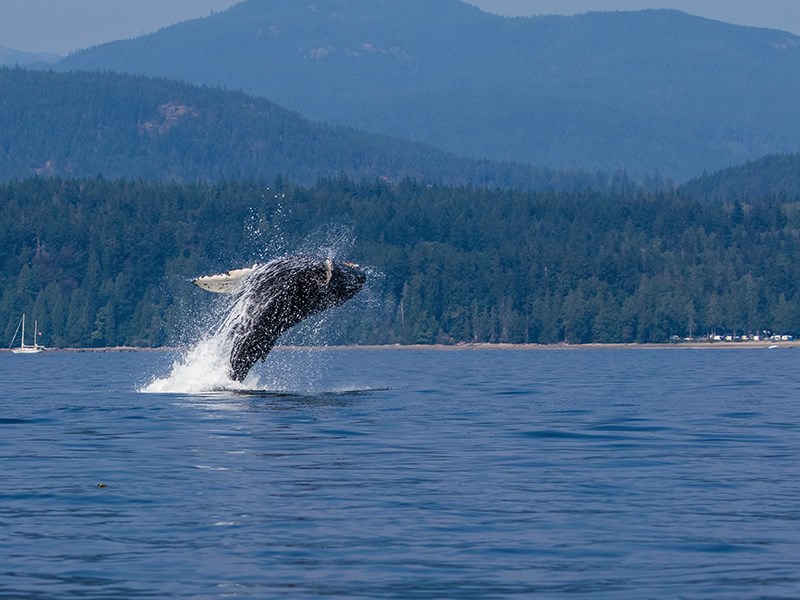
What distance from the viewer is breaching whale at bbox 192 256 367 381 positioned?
3791cm

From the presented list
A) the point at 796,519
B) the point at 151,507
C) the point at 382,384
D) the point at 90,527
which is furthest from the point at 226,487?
the point at 382,384

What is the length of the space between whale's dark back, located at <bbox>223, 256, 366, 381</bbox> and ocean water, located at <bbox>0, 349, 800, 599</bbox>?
7.38ft

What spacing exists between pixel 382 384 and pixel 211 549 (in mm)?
48734

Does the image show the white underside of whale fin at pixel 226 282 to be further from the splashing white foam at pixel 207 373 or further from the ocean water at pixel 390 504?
the splashing white foam at pixel 207 373

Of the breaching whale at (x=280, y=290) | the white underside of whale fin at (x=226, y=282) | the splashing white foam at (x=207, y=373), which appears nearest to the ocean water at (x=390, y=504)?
the splashing white foam at (x=207, y=373)

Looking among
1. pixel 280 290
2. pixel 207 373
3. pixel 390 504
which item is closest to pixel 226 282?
pixel 280 290

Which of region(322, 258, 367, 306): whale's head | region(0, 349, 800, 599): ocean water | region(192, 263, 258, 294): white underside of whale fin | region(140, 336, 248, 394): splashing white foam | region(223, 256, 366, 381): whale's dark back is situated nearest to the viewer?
region(0, 349, 800, 599): ocean water

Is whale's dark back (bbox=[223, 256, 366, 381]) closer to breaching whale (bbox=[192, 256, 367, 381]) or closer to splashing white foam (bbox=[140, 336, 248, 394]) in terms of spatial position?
breaching whale (bbox=[192, 256, 367, 381])

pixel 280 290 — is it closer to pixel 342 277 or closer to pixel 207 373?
pixel 342 277

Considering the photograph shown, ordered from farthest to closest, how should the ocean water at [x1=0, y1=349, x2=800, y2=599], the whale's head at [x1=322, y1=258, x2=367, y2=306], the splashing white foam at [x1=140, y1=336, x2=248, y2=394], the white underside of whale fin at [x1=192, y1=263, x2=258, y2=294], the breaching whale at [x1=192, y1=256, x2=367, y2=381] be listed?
1. the splashing white foam at [x1=140, y1=336, x2=248, y2=394]
2. the whale's head at [x1=322, y1=258, x2=367, y2=306]
3. the breaching whale at [x1=192, y1=256, x2=367, y2=381]
4. the white underside of whale fin at [x1=192, y1=263, x2=258, y2=294]
5. the ocean water at [x1=0, y1=349, x2=800, y2=599]

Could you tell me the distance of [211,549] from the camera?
76.8 ft

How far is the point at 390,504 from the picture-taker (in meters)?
27.2

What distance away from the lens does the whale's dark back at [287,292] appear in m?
38.6

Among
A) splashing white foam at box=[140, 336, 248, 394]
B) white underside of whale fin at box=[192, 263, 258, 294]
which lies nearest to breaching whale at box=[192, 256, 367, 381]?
white underside of whale fin at box=[192, 263, 258, 294]
